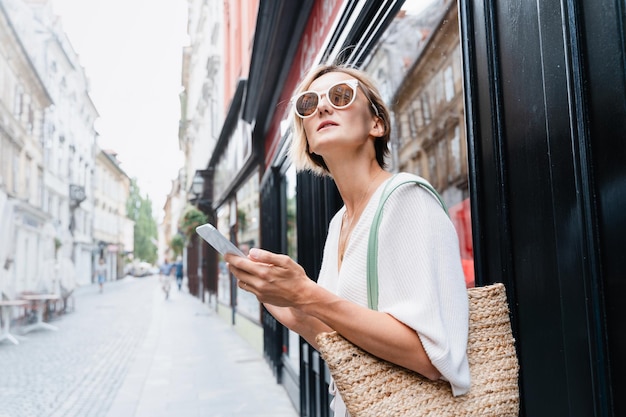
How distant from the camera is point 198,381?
23.9 ft

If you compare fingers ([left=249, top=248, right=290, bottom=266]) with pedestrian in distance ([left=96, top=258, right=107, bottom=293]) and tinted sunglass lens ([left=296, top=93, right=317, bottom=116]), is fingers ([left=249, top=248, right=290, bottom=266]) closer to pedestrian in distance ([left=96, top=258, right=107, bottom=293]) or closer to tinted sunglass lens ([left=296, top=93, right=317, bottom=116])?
tinted sunglass lens ([left=296, top=93, right=317, bottom=116])

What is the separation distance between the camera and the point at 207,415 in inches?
223

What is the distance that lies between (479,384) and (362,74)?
753mm

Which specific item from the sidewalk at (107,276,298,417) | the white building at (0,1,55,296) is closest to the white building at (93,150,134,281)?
the sidewalk at (107,276,298,417)

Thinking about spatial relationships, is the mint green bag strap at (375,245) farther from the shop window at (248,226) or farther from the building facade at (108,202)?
the building facade at (108,202)

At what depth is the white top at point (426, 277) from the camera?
91cm

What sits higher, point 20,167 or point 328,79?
point 20,167

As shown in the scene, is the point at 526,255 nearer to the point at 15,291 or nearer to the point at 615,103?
the point at 615,103

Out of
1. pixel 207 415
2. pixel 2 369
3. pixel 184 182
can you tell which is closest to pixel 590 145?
pixel 207 415

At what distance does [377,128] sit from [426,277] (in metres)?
0.51

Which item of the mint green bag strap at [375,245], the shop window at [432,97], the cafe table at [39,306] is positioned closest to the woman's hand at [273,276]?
the mint green bag strap at [375,245]

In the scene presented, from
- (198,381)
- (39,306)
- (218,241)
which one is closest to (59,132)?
(39,306)

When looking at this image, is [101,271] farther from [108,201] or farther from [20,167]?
[20,167]

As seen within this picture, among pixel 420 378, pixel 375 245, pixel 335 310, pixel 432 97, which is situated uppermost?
pixel 432 97
